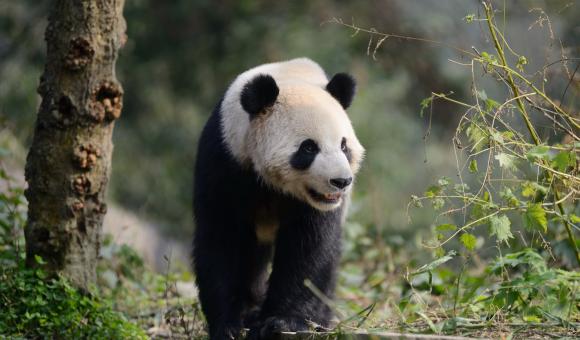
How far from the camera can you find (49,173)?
5.23 metres

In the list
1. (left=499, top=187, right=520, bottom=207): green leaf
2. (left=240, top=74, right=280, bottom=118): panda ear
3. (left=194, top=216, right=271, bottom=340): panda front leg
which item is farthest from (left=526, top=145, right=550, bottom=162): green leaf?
(left=194, top=216, right=271, bottom=340): panda front leg

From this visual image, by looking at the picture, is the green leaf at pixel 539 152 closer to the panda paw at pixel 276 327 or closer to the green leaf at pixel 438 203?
the green leaf at pixel 438 203

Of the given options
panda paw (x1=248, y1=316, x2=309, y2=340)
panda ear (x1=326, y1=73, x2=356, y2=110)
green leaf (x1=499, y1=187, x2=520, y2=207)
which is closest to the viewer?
green leaf (x1=499, y1=187, x2=520, y2=207)

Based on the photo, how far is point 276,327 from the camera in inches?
185

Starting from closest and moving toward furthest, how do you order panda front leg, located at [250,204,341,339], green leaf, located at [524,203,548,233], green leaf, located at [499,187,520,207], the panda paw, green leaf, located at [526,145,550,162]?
green leaf, located at [526,145,550,162] < green leaf, located at [524,203,548,233] < green leaf, located at [499,187,520,207] < the panda paw < panda front leg, located at [250,204,341,339]

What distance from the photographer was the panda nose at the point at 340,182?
4531 millimetres

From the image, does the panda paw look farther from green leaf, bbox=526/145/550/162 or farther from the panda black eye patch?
green leaf, bbox=526/145/550/162

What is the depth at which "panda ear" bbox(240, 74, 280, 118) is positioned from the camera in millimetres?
4805

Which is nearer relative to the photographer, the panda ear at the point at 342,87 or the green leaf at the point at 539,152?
the green leaf at the point at 539,152

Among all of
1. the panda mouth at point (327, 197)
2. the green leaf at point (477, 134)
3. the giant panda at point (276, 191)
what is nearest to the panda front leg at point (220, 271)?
the giant panda at point (276, 191)

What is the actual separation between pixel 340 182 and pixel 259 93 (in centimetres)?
76

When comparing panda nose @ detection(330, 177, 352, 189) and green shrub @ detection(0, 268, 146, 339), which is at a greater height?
panda nose @ detection(330, 177, 352, 189)

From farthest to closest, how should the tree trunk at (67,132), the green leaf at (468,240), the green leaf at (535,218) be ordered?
the tree trunk at (67,132) → the green leaf at (468,240) → the green leaf at (535,218)

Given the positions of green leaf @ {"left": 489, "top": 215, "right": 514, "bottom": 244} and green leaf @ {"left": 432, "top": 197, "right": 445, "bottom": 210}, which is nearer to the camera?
green leaf @ {"left": 489, "top": 215, "right": 514, "bottom": 244}
